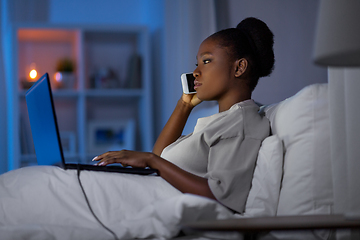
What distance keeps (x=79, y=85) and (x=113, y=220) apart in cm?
282

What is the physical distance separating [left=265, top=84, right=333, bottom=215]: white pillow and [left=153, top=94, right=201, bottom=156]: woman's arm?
70cm

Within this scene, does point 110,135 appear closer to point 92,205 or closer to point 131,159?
point 131,159

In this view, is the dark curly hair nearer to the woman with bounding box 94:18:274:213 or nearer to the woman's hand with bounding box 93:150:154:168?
the woman with bounding box 94:18:274:213

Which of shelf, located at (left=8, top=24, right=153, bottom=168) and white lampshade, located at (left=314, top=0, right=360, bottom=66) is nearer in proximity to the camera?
white lampshade, located at (left=314, top=0, right=360, bottom=66)

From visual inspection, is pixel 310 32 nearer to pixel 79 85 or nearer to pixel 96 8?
pixel 79 85

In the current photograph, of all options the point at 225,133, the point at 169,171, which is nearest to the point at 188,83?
the point at 225,133

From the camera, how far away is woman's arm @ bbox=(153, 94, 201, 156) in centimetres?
177

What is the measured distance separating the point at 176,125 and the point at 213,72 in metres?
0.40

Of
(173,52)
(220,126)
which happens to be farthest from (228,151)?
(173,52)

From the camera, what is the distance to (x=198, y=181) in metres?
1.10

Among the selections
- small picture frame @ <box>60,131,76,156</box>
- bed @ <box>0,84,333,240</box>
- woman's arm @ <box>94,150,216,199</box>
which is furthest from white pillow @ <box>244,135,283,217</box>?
small picture frame @ <box>60,131,76,156</box>

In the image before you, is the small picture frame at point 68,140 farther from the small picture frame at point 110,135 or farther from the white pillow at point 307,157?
the white pillow at point 307,157

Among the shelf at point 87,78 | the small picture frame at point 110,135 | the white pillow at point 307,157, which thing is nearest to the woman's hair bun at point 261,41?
the white pillow at point 307,157

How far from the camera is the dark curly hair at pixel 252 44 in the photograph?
1444 millimetres
